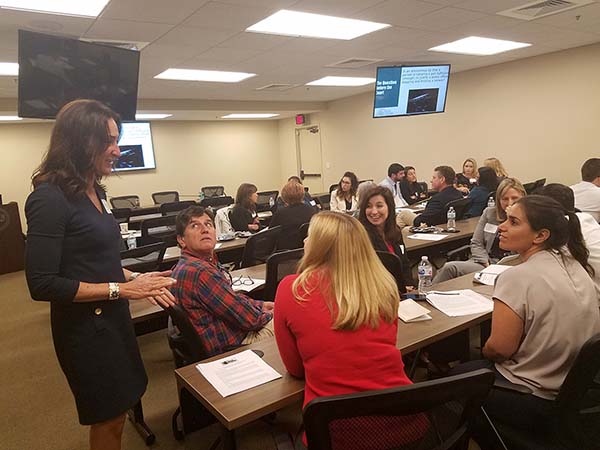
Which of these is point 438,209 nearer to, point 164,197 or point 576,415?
point 576,415

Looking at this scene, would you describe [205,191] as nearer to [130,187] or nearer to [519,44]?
[130,187]

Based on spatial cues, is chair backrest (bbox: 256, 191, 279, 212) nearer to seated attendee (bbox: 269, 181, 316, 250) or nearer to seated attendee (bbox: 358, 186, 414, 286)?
seated attendee (bbox: 269, 181, 316, 250)

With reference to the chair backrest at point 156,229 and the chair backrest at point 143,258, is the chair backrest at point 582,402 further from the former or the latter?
the chair backrest at point 156,229

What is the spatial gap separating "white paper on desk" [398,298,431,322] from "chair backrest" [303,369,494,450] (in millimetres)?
857

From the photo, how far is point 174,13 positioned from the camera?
353cm

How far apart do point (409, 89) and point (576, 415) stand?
5.14m

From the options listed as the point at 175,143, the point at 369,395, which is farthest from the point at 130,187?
the point at 369,395

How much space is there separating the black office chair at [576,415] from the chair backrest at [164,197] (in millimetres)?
9104

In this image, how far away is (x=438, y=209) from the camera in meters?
4.78

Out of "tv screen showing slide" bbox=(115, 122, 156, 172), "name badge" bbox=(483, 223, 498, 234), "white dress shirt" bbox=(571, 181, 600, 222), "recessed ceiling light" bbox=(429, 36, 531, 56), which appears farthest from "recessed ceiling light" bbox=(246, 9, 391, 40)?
"tv screen showing slide" bbox=(115, 122, 156, 172)

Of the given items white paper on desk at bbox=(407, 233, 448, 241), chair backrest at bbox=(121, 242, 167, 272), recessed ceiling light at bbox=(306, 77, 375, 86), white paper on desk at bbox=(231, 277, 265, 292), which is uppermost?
recessed ceiling light at bbox=(306, 77, 375, 86)

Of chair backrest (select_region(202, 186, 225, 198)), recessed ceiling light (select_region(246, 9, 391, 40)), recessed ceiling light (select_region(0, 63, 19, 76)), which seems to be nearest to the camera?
recessed ceiling light (select_region(246, 9, 391, 40))

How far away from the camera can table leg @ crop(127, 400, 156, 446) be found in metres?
2.44

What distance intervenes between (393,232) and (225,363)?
5.95ft
